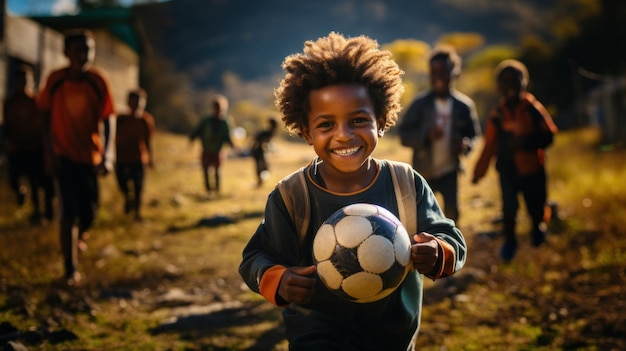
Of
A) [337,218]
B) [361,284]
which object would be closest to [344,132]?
[337,218]

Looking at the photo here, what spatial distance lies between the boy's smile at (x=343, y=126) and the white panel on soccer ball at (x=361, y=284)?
0.51 meters

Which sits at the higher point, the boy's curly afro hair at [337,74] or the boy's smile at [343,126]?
the boy's curly afro hair at [337,74]

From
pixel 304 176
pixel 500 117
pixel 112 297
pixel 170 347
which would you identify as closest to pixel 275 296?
pixel 304 176

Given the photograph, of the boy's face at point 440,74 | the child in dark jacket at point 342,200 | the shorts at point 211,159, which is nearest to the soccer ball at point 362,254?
the child in dark jacket at point 342,200

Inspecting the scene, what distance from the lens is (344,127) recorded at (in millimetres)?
2385

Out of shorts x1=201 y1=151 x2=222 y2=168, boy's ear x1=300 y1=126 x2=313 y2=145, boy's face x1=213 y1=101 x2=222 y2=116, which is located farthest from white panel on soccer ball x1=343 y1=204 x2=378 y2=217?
shorts x1=201 y1=151 x2=222 y2=168

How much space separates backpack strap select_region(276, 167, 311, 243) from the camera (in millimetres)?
2451

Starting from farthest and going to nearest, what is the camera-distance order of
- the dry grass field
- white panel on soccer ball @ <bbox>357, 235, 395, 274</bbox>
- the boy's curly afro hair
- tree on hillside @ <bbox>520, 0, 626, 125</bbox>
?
tree on hillside @ <bbox>520, 0, 626, 125</bbox>, the dry grass field, the boy's curly afro hair, white panel on soccer ball @ <bbox>357, 235, 395, 274</bbox>

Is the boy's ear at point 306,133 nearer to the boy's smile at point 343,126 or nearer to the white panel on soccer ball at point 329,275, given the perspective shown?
the boy's smile at point 343,126

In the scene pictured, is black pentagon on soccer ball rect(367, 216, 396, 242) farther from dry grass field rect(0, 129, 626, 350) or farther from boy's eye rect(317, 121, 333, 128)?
dry grass field rect(0, 129, 626, 350)

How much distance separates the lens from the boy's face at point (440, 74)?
242 inches

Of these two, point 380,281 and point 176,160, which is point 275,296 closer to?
point 380,281

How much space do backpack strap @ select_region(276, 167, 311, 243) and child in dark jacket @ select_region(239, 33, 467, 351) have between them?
0.6 inches

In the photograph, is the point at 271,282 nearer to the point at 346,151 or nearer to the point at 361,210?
the point at 361,210
